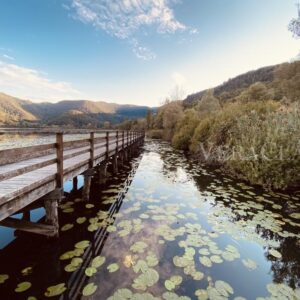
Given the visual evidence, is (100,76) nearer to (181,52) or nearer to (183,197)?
(181,52)

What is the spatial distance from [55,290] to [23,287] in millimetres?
443

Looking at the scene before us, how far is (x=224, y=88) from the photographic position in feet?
439

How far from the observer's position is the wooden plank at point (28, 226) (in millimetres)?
3765

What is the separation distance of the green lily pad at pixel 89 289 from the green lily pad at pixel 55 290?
284 mm

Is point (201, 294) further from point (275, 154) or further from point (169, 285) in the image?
point (275, 154)

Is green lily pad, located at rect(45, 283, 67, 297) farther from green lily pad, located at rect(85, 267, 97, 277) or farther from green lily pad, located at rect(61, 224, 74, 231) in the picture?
green lily pad, located at rect(61, 224, 74, 231)

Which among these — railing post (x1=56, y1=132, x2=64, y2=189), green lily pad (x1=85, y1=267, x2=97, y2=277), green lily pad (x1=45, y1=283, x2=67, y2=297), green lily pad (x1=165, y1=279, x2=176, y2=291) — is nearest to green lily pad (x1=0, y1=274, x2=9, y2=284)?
green lily pad (x1=45, y1=283, x2=67, y2=297)

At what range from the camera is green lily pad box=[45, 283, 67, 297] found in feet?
8.83

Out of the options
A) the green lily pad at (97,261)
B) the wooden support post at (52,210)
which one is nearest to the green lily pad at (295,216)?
the green lily pad at (97,261)

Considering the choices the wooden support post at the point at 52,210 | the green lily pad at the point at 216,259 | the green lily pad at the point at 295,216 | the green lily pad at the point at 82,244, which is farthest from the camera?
the green lily pad at the point at 295,216

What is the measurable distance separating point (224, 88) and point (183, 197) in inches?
5547

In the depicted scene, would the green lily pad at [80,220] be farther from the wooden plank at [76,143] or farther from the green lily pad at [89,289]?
the green lily pad at [89,289]

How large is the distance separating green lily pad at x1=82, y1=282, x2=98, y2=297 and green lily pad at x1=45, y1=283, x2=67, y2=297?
0.93 feet

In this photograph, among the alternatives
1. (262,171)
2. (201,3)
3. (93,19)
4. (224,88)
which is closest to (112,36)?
(93,19)
